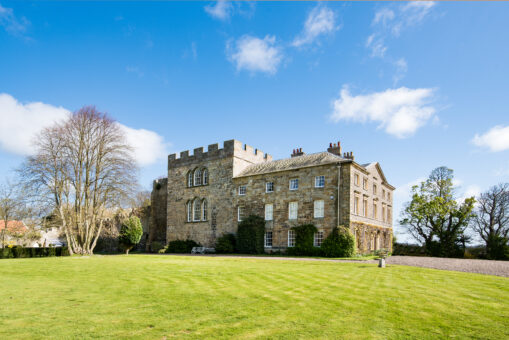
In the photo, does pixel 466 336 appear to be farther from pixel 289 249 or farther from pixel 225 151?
pixel 225 151

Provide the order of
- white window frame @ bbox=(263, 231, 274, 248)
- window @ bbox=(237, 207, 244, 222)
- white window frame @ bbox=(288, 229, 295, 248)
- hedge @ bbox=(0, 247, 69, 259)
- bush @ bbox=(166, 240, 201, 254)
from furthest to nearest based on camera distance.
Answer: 1. bush @ bbox=(166, 240, 201, 254)
2. window @ bbox=(237, 207, 244, 222)
3. white window frame @ bbox=(263, 231, 274, 248)
4. white window frame @ bbox=(288, 229, 295, 248)
5. hedge @ bbox=(0, 247, 69, 259)

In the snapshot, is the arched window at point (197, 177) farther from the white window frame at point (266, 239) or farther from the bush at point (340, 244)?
the bush at point (340, 244)

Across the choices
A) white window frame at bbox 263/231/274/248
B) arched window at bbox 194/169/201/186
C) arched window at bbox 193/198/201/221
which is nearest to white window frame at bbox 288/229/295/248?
white window frame at bbox 263/231/274/248

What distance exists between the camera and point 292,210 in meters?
27.8

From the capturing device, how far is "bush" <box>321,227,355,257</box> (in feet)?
78.1

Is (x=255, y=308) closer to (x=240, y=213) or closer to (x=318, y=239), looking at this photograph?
(x=318, y=239)

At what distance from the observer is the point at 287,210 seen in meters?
28.0

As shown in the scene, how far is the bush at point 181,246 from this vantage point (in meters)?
34.0

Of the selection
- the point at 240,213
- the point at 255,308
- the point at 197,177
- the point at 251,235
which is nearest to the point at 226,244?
the point at 251,235

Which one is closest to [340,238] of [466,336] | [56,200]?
[466,336]

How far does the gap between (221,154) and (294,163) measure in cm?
803

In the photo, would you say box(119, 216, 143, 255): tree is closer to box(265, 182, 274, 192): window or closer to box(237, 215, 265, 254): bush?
box(237, 215, 265, 254): bush

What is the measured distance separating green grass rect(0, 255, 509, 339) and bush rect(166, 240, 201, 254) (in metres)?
23.2

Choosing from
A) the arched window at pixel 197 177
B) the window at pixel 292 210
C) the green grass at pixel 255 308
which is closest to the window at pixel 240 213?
the window at pixel 292 210
